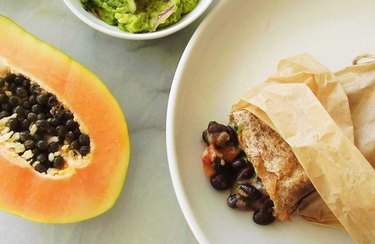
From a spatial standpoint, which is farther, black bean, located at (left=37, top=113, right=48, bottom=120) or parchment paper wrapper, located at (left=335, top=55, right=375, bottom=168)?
black bean, located at (left=37, top=113, right=48, bottom=120)

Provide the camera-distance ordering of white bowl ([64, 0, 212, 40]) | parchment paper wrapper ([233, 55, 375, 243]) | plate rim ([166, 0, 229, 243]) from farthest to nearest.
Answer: white bowl ([64, 0, 212, 40])
plate rim ([166, 0, 229, 243])
parchment paper wrapper ([233, 55, 375, 243])

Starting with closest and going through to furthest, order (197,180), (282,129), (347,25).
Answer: (282,129)
(197,180)
(347,25)

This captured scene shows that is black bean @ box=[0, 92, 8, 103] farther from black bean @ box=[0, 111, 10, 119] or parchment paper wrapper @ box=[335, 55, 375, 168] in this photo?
parchment paper wrapper @ box=[335, 55, 375, 168]

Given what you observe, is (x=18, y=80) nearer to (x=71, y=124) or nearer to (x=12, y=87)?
(x=12, y=87)

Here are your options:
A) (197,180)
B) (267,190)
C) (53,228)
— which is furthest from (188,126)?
(53,228)

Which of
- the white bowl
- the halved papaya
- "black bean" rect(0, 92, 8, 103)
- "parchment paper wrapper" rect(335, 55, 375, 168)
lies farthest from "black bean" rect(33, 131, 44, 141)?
"parchment paper wrapper" rect(335, 55, 375, 168)

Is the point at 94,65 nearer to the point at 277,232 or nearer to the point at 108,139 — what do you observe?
the point at 108,139

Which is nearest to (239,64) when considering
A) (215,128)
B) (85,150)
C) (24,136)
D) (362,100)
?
(215,128)
